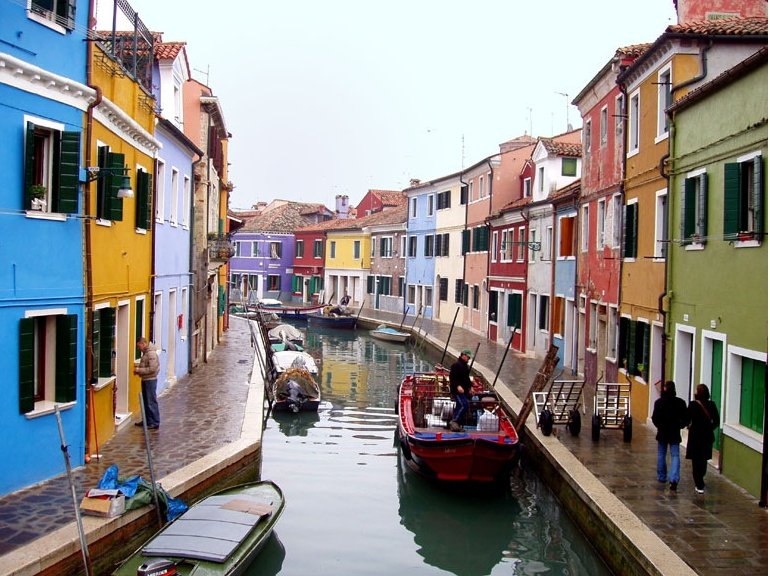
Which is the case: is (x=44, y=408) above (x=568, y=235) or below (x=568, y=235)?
below

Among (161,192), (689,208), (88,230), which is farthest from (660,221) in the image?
(88,230)

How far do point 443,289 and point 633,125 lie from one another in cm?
2748

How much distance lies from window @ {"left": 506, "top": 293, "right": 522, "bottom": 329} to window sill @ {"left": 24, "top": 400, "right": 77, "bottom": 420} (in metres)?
21.9

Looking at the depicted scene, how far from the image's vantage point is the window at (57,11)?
417 inches

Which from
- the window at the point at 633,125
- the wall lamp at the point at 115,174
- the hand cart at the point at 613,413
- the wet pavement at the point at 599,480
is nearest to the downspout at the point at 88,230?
the wall lamp at the point at 115,174

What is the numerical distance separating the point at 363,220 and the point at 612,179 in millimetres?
39121

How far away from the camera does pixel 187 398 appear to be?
729 inches

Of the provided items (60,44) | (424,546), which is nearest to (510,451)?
(424,546)

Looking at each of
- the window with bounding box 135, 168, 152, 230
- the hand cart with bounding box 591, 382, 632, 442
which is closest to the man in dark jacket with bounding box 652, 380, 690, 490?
the hand cart with bounding box 591, 382, 632, 442

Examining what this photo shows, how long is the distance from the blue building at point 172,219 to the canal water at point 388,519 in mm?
3319

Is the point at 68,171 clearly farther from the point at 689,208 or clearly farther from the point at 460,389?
the point at 689,208

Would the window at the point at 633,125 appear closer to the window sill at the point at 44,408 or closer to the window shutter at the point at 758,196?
the window shutter at the point at 758,196

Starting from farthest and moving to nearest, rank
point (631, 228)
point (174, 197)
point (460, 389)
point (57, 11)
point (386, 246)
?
1. point (386, 246)
2. point (174, 197)
3. point (631, 228)
4. point (460, 389)
5. point (57, 11)

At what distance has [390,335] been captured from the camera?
1602 inches
